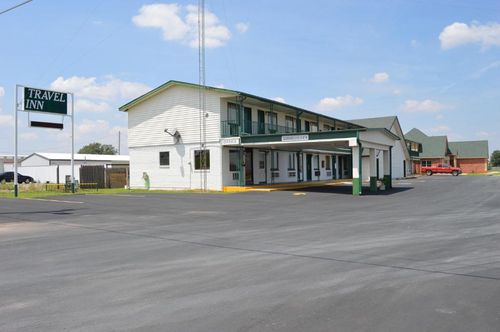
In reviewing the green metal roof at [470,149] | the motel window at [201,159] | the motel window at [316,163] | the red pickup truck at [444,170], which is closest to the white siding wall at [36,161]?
the motel window at [201,159]

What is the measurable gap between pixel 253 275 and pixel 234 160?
23.8 metres

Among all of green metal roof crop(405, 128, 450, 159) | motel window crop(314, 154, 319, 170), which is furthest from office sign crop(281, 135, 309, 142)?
green metal roof crop(405, 128, 450, 159)

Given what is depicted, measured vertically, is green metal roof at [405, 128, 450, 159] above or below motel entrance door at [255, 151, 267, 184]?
above

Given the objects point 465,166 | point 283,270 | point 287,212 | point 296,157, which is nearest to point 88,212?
point 287,212

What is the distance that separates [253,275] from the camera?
6773 millimetres

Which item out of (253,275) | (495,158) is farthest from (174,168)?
(495,158)

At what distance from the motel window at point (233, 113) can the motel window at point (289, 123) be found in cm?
727

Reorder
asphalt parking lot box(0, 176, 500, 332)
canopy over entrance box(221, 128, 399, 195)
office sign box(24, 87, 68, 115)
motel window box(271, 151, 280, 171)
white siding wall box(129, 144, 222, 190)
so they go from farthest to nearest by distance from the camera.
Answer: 1. motel window box(271, 151, 280, 171)
2. white siding wall box(129, 144, 222, 190)
3. office sign box(24, 87, 68, 115)
4. canopy over entrance box(221, 128, 399, 195)
5. asphalt parking lot box(0, 176, 500, 332)

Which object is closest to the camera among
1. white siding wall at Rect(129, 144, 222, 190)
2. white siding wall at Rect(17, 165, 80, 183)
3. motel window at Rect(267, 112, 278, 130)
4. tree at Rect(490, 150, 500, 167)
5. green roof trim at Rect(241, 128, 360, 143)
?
green roof trim at Rect(241, 128, 360, 143)

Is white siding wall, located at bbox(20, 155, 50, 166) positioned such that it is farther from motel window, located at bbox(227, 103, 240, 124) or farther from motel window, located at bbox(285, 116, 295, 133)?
motel window, located at bbox(227, 103, 240, 124)

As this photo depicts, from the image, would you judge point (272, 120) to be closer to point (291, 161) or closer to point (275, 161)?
point (275, 161)

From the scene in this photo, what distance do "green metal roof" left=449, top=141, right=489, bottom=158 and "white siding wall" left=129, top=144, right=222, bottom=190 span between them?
205 feet

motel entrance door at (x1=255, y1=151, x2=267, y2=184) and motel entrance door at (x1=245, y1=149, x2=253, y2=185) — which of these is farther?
motel entrance door at (x1=255, y1=151, x2=267, y2=184)

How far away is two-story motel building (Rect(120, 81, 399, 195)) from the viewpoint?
28.0m
